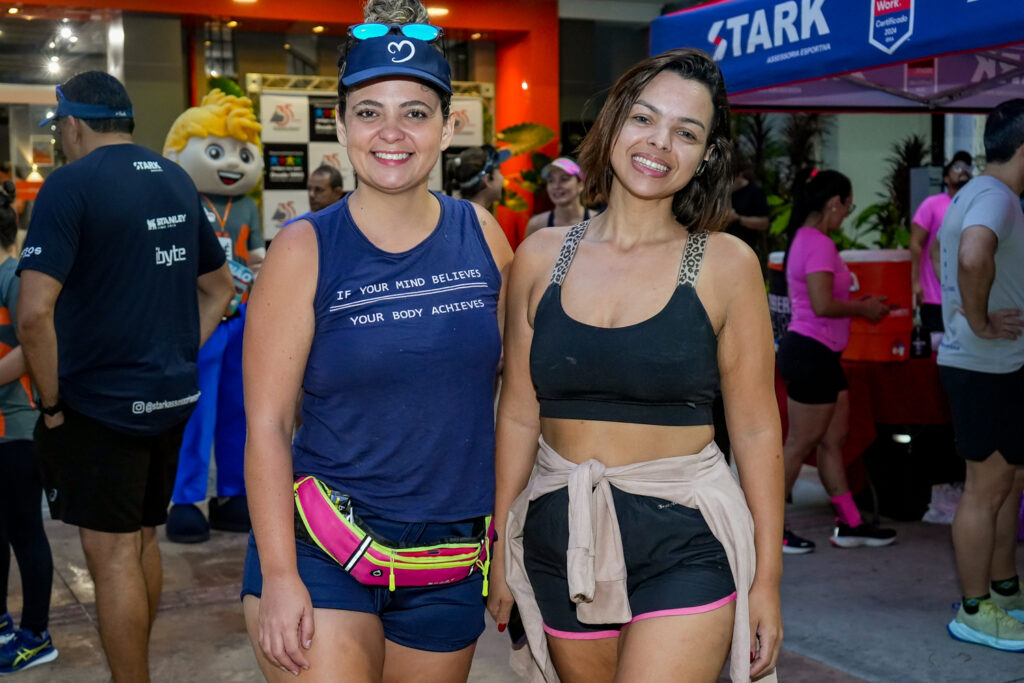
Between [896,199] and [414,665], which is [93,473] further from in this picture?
[896,199]

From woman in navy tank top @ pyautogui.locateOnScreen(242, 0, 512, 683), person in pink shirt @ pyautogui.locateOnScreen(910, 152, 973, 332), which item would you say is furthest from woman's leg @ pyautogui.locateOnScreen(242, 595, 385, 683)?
person in pink shirt @ pyautogui.locateOnScreen(910, 152, 973, 332)

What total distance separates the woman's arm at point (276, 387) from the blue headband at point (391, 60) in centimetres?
35

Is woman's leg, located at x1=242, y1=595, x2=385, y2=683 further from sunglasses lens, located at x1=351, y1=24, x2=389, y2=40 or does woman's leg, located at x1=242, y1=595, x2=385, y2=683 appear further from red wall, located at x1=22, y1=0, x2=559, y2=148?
red wall, located at x1=22, y1=0, x2=559, y2=148

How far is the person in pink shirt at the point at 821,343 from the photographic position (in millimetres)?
5734

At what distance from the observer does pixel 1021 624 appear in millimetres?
4484

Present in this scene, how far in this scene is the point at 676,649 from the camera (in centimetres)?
222

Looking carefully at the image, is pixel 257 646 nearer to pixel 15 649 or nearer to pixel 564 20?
pixel 15 649

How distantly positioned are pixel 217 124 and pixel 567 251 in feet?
15.1

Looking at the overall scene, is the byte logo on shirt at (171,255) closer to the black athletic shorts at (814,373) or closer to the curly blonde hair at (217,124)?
the curly blonde hair at (217,124)

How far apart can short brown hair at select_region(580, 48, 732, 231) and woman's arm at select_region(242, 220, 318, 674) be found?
0.75 m

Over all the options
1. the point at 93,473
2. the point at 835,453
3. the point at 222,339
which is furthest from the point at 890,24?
the point at 222,339

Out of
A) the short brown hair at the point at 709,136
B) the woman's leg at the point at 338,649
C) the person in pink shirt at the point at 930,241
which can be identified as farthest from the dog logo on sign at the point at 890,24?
the woman's leg at the point at 338,649

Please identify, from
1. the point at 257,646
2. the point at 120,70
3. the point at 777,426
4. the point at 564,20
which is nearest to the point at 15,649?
the point at 257,646

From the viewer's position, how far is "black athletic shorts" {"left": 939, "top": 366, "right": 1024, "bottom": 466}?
4.36m
